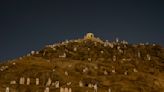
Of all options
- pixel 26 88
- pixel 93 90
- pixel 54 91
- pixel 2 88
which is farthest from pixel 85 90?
pixel 2 88

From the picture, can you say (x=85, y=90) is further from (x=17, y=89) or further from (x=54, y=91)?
(x=17, y=89)

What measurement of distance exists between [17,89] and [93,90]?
39.0m

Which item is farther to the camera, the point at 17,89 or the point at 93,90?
the point at 93,90

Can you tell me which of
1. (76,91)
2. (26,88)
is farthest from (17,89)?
(76,91)

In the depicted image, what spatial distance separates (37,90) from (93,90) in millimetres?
30074

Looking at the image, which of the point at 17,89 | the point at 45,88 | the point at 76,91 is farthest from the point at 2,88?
the point at 76,91

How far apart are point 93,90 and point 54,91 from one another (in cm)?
2218

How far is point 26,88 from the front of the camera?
18800 centimetres

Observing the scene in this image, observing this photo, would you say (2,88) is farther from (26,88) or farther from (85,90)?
(85,90)

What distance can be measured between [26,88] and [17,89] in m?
5.03

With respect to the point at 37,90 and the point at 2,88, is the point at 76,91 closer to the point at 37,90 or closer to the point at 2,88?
the point at 37,90

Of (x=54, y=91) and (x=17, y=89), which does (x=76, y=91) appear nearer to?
(x=54, y=91)

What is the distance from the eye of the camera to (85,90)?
195 m

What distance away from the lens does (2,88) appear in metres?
179
